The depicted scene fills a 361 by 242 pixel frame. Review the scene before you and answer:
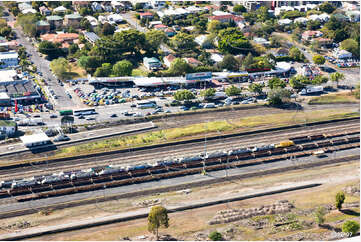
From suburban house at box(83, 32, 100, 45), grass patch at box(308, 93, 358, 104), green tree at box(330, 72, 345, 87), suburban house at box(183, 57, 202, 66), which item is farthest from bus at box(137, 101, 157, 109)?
green tree at box(330, 72, 345, 87)

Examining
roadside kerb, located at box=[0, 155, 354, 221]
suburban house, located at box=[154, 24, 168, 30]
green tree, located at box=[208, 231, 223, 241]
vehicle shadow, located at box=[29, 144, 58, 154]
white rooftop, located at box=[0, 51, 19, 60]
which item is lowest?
green tree, located at box=[208, 231, 223, 241]

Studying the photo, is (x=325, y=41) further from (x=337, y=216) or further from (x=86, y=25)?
(x=337, y=216)

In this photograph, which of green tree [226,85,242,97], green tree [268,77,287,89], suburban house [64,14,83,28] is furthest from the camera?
suburban house [64,14,83,28]

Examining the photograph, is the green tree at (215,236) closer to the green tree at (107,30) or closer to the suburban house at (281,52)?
the suburban house at (281,52)

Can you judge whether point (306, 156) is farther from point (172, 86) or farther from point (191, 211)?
point (172, 86)

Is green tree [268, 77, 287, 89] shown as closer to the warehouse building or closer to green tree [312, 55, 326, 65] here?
green tree [312, 55, 326, 65]

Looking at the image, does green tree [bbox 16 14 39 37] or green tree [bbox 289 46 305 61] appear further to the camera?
green tree [bbox 16 14 39 37]

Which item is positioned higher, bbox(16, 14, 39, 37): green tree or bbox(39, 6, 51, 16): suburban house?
bbox(39, 6, 51, 16): suburban house

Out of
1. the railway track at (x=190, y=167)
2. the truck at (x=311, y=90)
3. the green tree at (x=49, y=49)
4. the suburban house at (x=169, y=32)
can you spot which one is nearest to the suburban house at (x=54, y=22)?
the green tree at (x=49, y=49)
